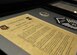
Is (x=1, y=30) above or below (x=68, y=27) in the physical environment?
above

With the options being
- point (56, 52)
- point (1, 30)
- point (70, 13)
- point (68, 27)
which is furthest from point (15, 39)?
point (70, 13)

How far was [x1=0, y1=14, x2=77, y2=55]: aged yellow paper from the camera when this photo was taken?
0.59m

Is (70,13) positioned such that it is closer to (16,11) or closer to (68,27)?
(68,27)

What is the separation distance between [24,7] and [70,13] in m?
0.43

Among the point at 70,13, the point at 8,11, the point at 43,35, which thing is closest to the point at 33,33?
the point at 43,35

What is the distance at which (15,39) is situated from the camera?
61 cm

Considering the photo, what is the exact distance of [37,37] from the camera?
66 cm

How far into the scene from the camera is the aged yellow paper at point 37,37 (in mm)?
587

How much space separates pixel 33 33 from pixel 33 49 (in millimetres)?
140

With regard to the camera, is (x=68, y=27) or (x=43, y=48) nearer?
(x=43, y=48)

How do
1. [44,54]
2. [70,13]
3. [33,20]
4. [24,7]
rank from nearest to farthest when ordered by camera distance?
[44,54]
[33,20]
[24,7]
[70,13]

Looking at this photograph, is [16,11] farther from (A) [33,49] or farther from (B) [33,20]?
(A) [33,49]

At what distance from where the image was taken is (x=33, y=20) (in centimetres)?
84

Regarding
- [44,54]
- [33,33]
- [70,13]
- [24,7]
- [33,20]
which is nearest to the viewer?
[44,54]
